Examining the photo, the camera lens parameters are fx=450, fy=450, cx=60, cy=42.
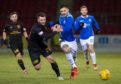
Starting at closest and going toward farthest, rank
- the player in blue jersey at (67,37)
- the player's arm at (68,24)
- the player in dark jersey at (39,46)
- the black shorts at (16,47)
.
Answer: the player in dark jersey at (39,46), the player in blue jersey at (67,37), the player's arm at (68,24), the black shorts at (16,47)

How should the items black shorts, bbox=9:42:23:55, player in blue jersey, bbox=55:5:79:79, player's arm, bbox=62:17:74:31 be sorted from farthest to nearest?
black shorts, bbox=9:42:23:55 → player's arm, bbox=62:17:74:31 → player in blue jersey, bbox=55:5:79:79

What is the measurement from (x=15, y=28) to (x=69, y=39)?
199 centimetres

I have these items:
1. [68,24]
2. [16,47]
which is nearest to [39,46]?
[68,24]

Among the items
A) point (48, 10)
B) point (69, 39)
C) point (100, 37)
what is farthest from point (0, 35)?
point (69, 39)

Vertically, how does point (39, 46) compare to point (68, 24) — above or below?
below

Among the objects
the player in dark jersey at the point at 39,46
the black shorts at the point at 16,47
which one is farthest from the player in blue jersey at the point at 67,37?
the black shorts at the point at 16,47

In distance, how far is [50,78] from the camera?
40.8 ft

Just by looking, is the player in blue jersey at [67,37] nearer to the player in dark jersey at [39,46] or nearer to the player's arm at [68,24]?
the player's arm at [68,24]

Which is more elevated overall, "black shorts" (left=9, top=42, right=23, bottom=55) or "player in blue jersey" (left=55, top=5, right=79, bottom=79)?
"player in blue jersey" (left=55, top=5, right=79, bottom=79)

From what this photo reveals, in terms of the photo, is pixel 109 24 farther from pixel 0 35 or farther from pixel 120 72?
pixel 120 72

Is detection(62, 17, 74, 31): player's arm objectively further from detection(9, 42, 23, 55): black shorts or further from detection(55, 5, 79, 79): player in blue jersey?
detection(9, 42, 23, 55): black shorts

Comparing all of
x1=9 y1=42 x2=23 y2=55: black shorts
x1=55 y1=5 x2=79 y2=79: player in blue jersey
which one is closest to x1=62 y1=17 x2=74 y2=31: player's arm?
x1=55 y1=5 x2=79 y2=79: player in blue jersey

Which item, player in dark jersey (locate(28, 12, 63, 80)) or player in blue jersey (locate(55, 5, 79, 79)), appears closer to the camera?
player in dark jersey (locate(28, 12, 63, 80))

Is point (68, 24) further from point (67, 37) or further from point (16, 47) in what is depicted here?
point (16, 47)
